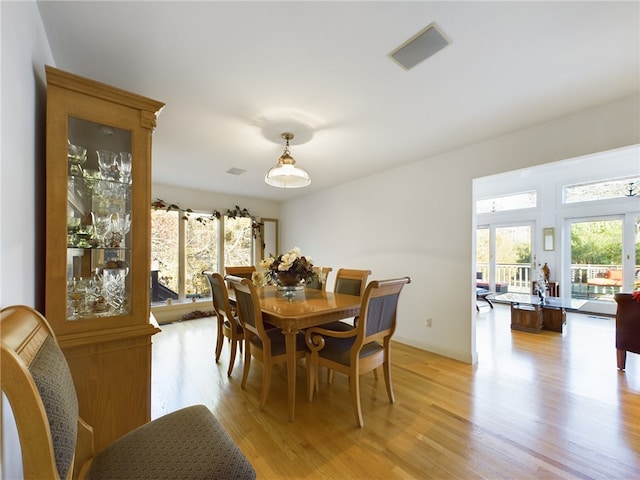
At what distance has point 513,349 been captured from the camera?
3.49m

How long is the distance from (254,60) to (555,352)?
14.6 feet

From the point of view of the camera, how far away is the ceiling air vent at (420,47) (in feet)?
4.95

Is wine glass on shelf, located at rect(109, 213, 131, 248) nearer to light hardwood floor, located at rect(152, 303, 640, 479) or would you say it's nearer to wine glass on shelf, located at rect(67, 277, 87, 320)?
wine glass on shelf, located at rect(67, 277, 87, 320)

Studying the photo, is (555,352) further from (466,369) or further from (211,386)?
(211,386)

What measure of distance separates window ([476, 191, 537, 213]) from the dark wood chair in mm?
3980

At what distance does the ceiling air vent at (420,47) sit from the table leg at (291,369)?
6.54ft

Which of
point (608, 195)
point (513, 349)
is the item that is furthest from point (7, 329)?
point (608, 195)

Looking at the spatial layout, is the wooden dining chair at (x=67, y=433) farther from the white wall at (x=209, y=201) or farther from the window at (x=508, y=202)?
the window at (x=508, y=202)

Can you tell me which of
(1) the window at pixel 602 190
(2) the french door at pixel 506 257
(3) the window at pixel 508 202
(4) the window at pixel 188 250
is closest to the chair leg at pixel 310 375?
(4) the window at pixel 188 250

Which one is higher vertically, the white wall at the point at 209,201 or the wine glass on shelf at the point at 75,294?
the white wall at the point at 209,201

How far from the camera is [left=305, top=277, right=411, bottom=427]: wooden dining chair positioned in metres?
1.95

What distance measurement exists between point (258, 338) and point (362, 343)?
931 millimetres

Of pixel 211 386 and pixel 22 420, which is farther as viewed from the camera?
pixel 211 386

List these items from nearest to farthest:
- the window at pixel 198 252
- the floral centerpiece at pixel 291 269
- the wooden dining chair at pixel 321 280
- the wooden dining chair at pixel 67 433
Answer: the wooden dining chair at pixel 67 433
the floral centerpiece at pixel 291 269
the wooden dining chair at pixel 321 280
the window at pixel 198 252
